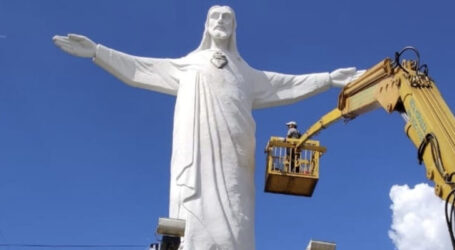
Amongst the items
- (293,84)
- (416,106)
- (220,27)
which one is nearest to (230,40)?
(220,27)

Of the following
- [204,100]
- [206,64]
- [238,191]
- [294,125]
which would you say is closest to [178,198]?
[238,191]

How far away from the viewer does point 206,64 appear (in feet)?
38.4

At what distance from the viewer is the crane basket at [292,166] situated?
39.1 ft

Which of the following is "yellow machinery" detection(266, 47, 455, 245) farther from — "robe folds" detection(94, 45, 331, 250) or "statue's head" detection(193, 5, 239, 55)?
"statue's head" detection(193, 5, 239, 55)

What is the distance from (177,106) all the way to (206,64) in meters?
0.81

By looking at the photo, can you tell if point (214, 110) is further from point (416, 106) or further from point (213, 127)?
point (416, 106)

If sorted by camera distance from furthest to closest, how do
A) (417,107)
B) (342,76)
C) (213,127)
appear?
1. (342,76)
2. (213,127)
3. (417,107)

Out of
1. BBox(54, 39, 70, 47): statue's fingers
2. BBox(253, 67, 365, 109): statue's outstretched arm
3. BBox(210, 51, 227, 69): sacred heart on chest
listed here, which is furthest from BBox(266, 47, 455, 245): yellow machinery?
BBox(54, 39, 70, 47): statue's fingers

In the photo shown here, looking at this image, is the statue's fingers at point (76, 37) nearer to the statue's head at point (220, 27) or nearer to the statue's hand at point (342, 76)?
the statue's head at point (220, 27)

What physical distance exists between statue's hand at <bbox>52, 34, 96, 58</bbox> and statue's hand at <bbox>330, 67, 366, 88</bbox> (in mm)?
3927

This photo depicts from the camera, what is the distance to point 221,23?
480 inches

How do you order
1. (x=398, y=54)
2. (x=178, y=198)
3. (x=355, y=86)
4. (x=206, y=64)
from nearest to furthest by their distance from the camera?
(x=398, y=54) < (x=178, y=198) < (x=355, y=86) < (x=206, y=64)

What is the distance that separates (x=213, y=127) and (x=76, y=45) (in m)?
2.49

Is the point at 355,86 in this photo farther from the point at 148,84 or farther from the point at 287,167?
the point at 148,84
